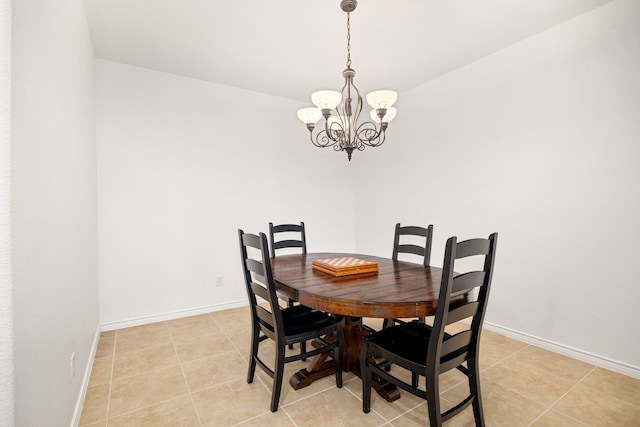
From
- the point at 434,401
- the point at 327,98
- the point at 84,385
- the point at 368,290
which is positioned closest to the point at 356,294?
the point at 368,290

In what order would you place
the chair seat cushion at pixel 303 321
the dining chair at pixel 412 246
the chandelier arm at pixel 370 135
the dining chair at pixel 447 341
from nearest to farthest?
the dining chair at pixel 447 341 → the chair seat cushion at pixel 303 321 → the chandelier arm at pixel 370 135 → the dining chair at pixel 412 246

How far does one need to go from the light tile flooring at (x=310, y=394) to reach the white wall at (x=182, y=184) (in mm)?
734

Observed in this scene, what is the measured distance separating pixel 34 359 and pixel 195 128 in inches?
107

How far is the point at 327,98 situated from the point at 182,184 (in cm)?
203

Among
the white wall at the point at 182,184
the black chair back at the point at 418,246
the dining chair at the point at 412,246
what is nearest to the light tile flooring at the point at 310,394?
the dining chair at the point at 412,246

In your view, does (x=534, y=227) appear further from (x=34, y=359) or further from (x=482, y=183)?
(x=34, y=359)

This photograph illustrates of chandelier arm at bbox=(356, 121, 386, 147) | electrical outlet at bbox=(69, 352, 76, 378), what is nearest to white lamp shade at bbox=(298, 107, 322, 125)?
chandelier arm at bbox=(356, 121, 386, 147)

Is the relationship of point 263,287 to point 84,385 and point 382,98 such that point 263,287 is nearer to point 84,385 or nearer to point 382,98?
point 84,385

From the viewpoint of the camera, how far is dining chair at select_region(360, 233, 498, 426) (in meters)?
1.29

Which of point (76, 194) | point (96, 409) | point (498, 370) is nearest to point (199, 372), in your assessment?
point (96, 409)

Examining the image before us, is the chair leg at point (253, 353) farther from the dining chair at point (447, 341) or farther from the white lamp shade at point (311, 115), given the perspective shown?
the white lamp shade at point (311, 115)

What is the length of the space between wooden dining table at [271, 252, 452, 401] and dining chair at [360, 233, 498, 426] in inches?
5.0

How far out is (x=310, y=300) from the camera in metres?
1.51

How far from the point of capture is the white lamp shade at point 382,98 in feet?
6.53
